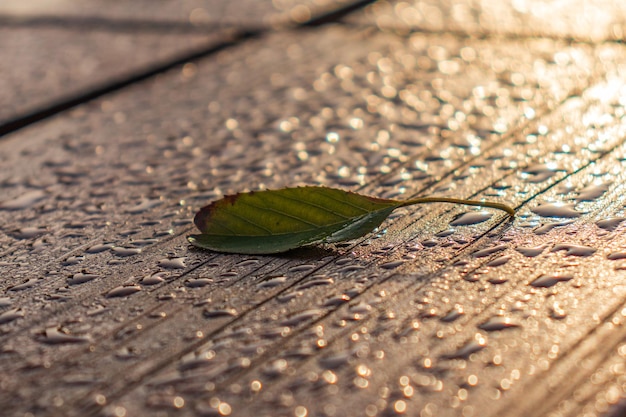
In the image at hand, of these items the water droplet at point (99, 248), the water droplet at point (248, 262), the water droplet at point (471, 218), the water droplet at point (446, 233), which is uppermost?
the water droplet at point (471, 218)

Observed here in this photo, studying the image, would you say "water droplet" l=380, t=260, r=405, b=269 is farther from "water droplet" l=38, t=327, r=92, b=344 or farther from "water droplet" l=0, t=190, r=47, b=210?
"water droplet" l=0, t=190, r=47, b=210

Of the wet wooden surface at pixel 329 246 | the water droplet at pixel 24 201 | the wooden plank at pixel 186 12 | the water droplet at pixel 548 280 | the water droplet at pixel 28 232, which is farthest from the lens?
the wooden plank at pixel 186 12

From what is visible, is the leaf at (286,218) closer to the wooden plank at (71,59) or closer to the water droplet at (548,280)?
the water droplet at (548,280)

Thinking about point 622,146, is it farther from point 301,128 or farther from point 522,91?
point 301,128

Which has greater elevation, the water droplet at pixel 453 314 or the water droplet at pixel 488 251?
the water droplet at pixel 488 251

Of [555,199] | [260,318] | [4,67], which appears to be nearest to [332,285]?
[260,318]

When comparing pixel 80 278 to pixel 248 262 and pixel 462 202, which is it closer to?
pixel 248 262

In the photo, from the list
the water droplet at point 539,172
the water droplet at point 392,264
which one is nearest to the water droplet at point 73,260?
the water droplet at point 392,264
